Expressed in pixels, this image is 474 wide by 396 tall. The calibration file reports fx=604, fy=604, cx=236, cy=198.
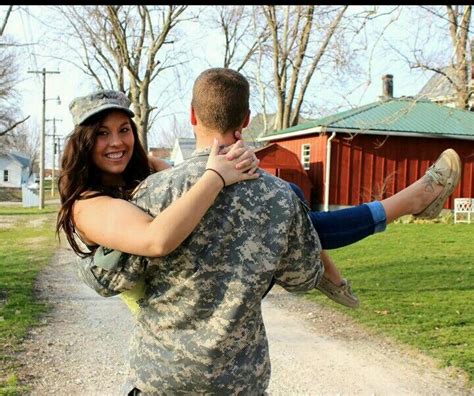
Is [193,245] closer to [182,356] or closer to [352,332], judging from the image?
[182,356]

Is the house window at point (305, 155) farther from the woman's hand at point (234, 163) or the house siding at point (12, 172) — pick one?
the house siding at point (12, 172)

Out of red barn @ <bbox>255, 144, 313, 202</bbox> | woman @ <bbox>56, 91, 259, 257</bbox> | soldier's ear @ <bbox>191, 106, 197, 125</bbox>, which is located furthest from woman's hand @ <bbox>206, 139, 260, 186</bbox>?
red barn @ <bbox>255, 144, 313, 202</bbox>

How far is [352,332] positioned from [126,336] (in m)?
2.45

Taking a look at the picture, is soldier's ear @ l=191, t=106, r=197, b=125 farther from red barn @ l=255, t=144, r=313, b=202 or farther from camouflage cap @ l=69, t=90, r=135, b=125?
red barn @ l=255, t=144, r=313, b=202

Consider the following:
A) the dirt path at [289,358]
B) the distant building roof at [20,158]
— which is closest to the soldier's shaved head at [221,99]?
the dirt path at [289,358]

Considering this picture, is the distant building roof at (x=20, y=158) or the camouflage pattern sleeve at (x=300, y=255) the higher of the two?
the camouflage pattern sleeve at (x=300, y=255)

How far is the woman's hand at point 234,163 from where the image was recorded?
6.36 feet

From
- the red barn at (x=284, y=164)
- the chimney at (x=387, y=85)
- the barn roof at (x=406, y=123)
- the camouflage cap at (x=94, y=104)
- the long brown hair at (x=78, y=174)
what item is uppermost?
the chimney at (x=387, y=85)

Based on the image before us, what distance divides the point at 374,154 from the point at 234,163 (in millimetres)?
22540

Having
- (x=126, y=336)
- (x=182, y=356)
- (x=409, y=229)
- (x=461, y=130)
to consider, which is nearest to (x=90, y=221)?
(x=182, y=356)

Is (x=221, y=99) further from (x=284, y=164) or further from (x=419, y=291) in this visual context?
(x=284, y=164)

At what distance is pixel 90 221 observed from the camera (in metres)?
2.04

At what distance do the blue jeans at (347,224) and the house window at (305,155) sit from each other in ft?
74.0

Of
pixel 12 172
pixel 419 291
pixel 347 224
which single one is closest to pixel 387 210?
pixel 347 224
